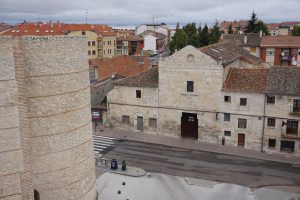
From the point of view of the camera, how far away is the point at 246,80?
36.8 meters

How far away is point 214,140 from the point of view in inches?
1491

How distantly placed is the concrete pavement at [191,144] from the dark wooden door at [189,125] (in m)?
0.82

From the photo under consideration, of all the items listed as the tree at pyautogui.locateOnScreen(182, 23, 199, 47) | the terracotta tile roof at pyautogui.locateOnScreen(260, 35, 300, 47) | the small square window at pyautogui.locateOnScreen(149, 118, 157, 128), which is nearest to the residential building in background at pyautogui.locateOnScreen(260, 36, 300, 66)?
the terracotta tile roof at pyautogui.locateOnScreen(260, 35, 300, 47)

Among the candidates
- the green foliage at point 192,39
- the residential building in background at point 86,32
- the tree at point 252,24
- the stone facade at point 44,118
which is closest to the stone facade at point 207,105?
the stone facade at point 44,118

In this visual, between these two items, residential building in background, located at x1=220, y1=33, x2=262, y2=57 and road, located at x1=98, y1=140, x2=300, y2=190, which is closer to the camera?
road, located at x1=98, y1=140, x2=300, y2=190

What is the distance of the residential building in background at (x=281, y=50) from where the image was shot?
65562 millimetres

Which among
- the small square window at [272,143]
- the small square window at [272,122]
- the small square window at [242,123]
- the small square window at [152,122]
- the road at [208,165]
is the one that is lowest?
the road at [208,165]

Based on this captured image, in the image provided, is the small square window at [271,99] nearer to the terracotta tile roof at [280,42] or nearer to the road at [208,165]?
the road at [208,165]

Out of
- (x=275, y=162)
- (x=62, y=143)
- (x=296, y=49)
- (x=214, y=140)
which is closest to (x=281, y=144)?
(x=275, y=162)

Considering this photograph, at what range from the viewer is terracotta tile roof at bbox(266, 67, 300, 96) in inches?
1336

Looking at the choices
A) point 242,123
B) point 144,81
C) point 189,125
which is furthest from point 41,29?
point 242,123

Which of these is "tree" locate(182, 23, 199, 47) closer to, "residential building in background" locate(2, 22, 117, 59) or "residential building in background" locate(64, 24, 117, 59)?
"residential building in background" locate(64, 24, 117, 59)

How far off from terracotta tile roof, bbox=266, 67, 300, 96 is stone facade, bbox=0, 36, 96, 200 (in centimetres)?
2072

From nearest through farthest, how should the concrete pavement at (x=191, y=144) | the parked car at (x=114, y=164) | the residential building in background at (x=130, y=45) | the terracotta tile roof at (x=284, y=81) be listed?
the parked car at (x=114, y=164)
the terracotta tile roof at (x=284, y=81)
the concrete pavement at (x=191, y=144)
the residential building in background at (x=130, y=45)
